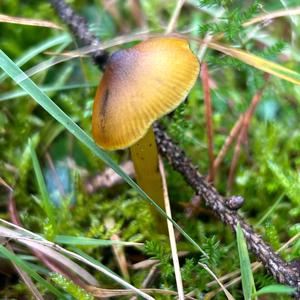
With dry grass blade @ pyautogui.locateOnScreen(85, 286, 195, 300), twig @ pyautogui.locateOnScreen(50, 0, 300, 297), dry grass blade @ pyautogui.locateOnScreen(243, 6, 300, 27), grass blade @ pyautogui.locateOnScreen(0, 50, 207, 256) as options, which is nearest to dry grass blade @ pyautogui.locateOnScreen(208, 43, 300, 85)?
dry grass blade @ pyautogui.locateOnScreen(243, 6, 300, 27)

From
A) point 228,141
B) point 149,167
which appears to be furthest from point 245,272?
point 228,141

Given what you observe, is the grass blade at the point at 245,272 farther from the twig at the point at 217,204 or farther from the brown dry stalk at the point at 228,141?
the brown dry stalk at the point at 228,141

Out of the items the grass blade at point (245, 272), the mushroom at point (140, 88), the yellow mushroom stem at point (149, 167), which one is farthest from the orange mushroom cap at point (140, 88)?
the grass blade at point (245, 272)

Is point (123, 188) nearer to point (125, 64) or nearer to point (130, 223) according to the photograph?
point (130, 223)

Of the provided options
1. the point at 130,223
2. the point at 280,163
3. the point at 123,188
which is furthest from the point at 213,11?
the point at 130,223

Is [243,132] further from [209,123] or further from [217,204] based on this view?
[217,204]

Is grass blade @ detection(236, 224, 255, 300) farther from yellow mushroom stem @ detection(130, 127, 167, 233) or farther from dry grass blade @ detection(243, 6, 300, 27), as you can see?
dry grass blade @ detection(243, 6, 300, 27)
